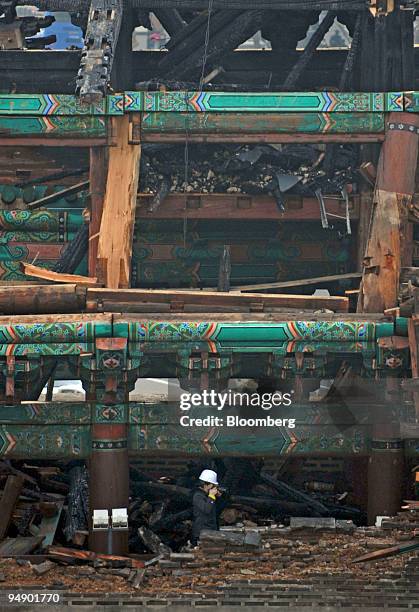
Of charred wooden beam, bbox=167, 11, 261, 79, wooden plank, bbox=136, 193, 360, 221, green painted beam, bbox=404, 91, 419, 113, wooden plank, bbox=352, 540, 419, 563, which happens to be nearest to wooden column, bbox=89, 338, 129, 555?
wooden plank, bbox=352, 540, 419, 563

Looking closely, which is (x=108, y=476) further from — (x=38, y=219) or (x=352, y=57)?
(x=352, y=57)

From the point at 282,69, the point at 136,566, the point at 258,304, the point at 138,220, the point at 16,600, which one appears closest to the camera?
the point at 16,600

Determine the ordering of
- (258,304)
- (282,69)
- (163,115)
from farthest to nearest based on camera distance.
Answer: (282,69) < (163,115) < (258,304)

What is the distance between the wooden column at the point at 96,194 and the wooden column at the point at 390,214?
462 centimetres

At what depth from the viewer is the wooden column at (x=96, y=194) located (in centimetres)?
2469

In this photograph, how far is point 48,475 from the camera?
25609 mm

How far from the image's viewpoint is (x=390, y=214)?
24.3m

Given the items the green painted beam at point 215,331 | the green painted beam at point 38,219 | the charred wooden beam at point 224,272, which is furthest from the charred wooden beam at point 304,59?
the green painted beam at point 215,331

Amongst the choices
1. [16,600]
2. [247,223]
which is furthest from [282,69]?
[16,600]

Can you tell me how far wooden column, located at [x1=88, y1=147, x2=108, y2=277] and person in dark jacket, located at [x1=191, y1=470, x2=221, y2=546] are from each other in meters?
4.57

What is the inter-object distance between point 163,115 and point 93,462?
628 centimetres

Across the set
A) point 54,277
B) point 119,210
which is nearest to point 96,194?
point 119,210

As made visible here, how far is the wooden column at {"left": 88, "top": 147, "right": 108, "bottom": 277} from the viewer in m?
24.7

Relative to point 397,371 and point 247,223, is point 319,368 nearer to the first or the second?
point 397,371
